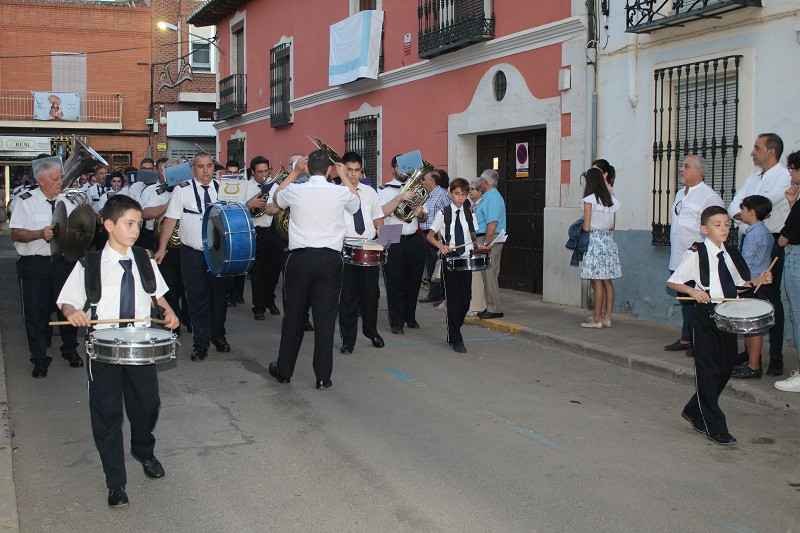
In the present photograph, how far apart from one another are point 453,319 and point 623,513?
4.72m

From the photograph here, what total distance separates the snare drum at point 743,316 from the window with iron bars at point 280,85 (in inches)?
681

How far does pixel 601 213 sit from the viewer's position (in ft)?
32.8

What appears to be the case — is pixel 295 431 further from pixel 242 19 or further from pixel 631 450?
pixel 242 19

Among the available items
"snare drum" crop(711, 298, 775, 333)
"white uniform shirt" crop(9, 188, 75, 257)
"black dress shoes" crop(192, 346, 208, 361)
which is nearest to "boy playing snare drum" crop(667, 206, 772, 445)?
"snare drum" crop(711, 298, 775, 333)

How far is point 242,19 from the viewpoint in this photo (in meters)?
25.4

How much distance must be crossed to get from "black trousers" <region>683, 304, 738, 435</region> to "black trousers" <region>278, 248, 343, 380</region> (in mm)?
2958

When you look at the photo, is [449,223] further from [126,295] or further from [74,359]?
[126,295]

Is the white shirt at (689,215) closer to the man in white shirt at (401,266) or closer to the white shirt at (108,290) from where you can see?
the man in white shirt at (401,266)

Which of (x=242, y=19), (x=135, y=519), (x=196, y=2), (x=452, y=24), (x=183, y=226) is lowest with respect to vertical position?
(x=135, y=519)

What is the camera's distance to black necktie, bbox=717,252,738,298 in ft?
19.8

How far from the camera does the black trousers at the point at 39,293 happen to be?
25.9 ft

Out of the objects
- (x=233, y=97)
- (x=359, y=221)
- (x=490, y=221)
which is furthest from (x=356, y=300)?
(x=233, y=97)

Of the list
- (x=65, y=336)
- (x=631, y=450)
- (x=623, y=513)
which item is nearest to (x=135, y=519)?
(x=623, y=513)

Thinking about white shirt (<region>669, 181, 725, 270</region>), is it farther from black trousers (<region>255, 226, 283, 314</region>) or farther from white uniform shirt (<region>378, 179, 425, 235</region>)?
black trousers (<region>255, 226, 283, 314</region>)
